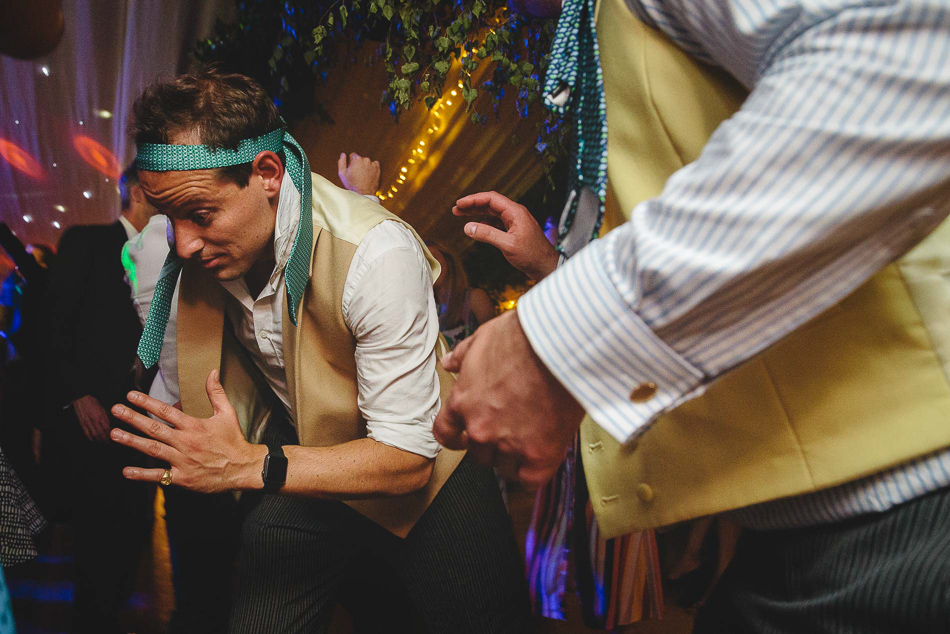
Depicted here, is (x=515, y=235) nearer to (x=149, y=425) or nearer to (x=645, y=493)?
(x=645, y=493)

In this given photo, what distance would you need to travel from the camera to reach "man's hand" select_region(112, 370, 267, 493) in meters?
1.03

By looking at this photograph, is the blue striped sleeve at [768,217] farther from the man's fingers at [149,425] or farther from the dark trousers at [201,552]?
the dark trousers at [201,552]

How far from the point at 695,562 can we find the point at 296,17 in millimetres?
2695

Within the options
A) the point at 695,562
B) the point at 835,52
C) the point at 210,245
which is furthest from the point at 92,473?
the point at 835,52

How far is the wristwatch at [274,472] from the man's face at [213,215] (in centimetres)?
52

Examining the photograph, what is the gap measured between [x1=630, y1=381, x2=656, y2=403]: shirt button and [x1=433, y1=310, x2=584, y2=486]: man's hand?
0.07 m

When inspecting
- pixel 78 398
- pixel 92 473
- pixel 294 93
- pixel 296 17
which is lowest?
pixel 92 473

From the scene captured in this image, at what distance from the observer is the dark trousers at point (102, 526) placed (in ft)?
7.22

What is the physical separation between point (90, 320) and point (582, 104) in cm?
249

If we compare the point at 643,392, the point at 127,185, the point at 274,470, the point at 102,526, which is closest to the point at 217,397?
the point at 274,470

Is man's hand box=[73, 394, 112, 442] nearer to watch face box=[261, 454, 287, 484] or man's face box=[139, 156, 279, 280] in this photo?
man's face box=[139, 156, 279, 280]

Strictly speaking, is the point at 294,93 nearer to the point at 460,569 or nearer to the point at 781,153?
the point at 460,569

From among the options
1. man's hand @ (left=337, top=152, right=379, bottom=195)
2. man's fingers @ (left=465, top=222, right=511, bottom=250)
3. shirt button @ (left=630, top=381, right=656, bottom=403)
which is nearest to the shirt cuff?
shirt button @ (left=630, top=381, right=656, bottom=403)

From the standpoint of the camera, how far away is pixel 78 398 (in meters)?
2.32
